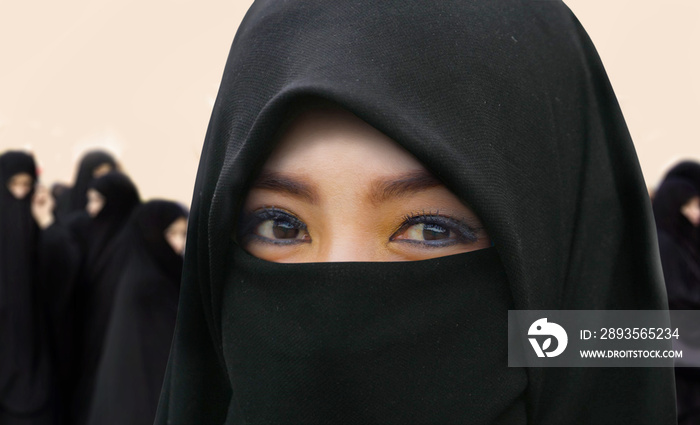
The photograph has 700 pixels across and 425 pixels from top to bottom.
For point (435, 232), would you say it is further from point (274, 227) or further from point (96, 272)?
point (96, 272)

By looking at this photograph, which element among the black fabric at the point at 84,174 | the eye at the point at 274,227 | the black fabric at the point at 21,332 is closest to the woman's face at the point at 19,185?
the black fabric at the point at 21,332

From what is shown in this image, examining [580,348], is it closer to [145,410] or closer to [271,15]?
[271,15]

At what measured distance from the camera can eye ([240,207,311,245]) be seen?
1.27 metres

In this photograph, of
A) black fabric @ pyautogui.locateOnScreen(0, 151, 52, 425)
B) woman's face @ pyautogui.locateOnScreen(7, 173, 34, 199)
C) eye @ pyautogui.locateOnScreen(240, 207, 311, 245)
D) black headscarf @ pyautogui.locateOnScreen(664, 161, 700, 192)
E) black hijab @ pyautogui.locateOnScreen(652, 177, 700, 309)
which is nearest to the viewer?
eye @ pyautogui.locateOnScreen(240, 207, 311, 245)

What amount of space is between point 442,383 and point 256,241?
437mm

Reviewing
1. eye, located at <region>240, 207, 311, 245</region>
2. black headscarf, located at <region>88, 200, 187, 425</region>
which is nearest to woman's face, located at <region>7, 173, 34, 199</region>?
black headscarf, located at <region>88, 200, 187, 425</region>

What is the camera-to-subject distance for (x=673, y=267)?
16.0 ft

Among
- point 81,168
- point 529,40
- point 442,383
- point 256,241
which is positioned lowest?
point 442,383

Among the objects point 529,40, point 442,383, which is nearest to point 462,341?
point 442,383

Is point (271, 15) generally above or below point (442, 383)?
above

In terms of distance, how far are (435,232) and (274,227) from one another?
0.30 meters

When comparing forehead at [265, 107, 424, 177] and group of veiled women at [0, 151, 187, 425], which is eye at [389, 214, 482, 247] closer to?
forehead at [265, 107, 424, 177]

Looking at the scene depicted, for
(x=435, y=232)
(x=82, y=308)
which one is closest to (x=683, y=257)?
(x=82, y=308)

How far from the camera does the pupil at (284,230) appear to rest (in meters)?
1.29
